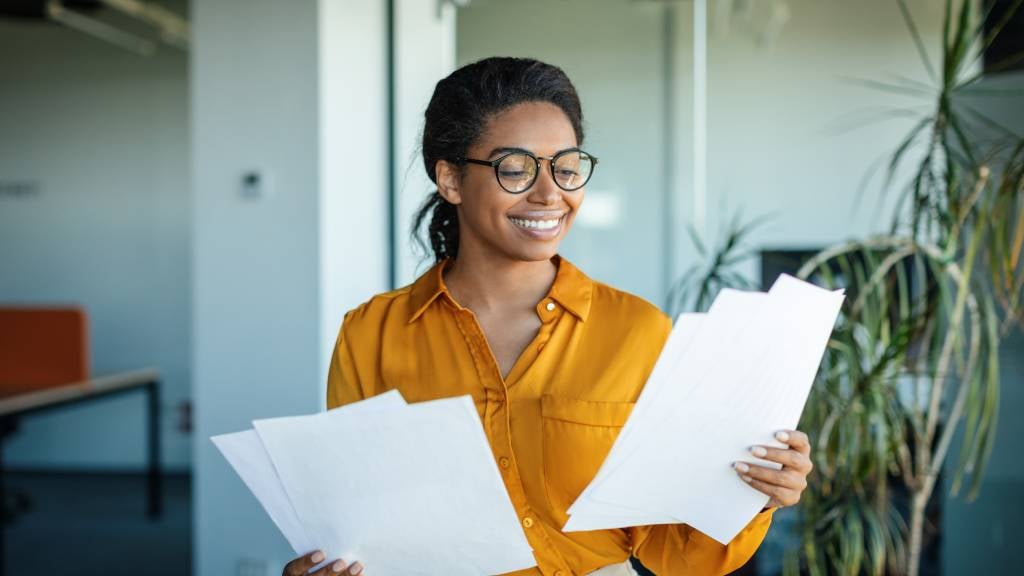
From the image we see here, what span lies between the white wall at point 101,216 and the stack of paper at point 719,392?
17.5 ft

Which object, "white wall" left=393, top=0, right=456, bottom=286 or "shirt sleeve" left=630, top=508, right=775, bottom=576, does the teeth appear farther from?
"white wall" left=393, top=0, right=456, bottom=286

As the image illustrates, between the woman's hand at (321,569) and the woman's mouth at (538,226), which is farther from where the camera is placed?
the woman's mouth at (538,226)

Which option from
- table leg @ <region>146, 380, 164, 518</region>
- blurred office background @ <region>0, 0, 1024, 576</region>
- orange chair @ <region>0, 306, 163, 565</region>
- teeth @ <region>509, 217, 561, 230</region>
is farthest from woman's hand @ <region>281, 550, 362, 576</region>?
table leg @ <region>146, 380, 164, 518</region>

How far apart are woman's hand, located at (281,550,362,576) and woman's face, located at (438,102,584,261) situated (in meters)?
0.48

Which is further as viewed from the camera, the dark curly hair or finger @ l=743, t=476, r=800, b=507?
the dark curly hair

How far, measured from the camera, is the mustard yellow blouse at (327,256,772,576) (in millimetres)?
1259

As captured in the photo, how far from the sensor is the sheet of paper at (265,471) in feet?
3.36

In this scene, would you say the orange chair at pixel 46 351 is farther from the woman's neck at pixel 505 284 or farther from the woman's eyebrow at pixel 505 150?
the woman's eyebrow at pixel 505 150

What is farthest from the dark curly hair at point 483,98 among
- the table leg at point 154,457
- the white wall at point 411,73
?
the table leg at point 154,457

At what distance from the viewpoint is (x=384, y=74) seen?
3238 millimetres

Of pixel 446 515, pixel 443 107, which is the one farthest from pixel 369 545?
pixel 443 107

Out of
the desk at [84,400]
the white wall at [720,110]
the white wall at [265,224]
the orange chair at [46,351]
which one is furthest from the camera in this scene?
the orange chair at [46,351]

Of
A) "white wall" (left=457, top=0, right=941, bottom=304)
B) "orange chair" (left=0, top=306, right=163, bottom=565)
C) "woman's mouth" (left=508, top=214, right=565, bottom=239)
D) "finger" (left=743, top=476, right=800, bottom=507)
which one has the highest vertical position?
"white wall" (left=457, top=0, right=941, bottom=304)

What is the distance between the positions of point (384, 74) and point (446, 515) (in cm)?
242
